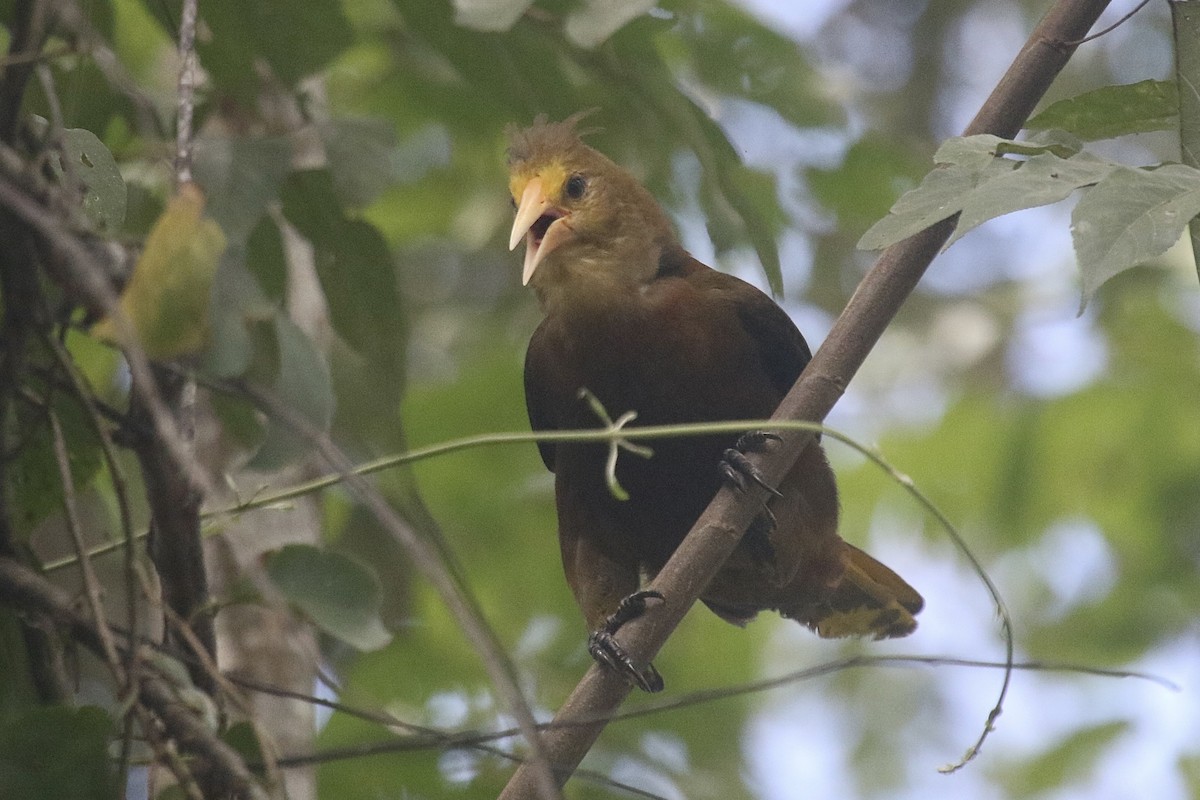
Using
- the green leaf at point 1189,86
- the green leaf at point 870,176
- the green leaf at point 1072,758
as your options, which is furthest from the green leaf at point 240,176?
the green leaf at point 1072,758

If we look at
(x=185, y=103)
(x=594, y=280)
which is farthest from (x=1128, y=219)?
(x=594, y=280)

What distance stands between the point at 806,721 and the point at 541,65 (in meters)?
5.40

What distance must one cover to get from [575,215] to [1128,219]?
1.48 metres

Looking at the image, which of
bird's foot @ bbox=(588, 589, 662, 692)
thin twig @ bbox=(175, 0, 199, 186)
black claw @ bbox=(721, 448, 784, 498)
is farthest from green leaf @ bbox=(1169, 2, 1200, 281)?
thin twig @ bbox=(175, 0, 199, 186)

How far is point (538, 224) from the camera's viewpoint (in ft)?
9.18

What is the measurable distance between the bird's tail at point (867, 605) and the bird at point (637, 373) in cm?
22

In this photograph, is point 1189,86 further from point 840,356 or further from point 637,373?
point 637,373

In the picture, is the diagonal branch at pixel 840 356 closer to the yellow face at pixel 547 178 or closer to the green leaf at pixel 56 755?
the green leaf at pixel 56 755

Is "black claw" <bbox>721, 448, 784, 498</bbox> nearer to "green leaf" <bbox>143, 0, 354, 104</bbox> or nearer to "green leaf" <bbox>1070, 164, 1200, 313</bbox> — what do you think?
"green leaf" <bbox>1070, 164, 1200, 313</bbox>

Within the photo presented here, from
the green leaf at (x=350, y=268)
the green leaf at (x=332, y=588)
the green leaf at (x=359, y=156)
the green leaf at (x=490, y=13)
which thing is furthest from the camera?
the green leaf at (x=359, y=156)

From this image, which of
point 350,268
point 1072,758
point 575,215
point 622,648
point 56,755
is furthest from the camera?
point 1072,758

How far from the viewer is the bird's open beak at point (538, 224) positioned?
2.68 metres

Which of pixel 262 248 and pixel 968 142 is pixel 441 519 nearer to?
pixel 262 248

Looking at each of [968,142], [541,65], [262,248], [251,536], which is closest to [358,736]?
[251,536]
